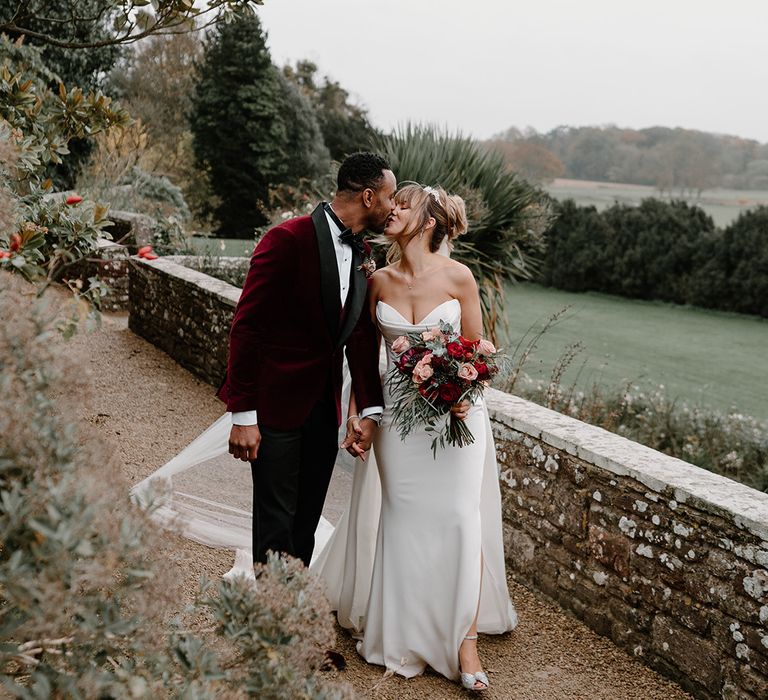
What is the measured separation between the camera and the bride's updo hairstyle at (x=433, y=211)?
3.60 meters

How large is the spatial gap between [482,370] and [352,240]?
77cm

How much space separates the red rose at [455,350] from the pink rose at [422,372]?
0.33ft

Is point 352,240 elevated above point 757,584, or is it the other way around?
point 352,240

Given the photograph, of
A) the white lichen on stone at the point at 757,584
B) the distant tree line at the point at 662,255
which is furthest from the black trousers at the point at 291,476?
the distant tree line at the point at 662,255

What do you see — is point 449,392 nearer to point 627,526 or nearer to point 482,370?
point 482,370

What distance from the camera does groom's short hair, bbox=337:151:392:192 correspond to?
10.8 feet

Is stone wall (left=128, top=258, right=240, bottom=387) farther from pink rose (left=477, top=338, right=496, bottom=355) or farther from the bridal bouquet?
pink rose (left=477, top=338, right=496, bottom=355)

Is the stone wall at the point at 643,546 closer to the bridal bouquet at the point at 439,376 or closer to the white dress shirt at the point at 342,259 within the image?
the bridal bouquet at the point at 439,376

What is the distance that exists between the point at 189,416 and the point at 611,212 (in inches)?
721

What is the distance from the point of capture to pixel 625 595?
375 cm

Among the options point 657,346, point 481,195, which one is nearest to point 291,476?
point 481,195

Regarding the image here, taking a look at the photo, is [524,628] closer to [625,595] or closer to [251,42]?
[625,595]

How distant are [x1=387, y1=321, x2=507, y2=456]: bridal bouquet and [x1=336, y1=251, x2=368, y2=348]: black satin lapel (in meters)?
0.22

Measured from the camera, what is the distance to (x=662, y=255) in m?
21.5
